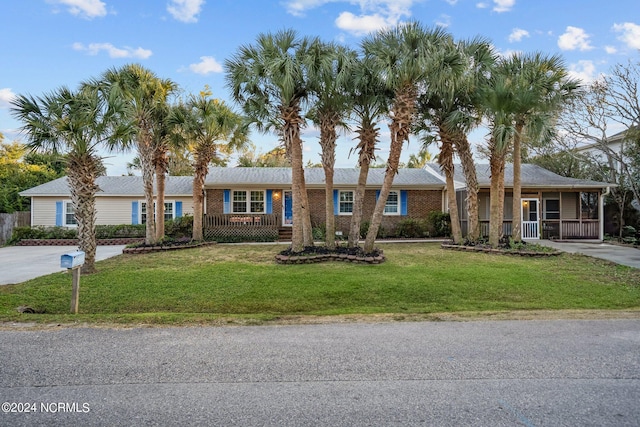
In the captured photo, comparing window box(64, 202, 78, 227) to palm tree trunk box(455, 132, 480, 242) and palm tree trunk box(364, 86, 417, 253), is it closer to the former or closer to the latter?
palm tree trunk box(364, 86, 417, 253)

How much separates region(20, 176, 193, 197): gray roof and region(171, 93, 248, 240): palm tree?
457cm

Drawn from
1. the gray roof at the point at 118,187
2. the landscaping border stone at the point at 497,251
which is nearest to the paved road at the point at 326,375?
the landscaping border stone at the point at 497,251

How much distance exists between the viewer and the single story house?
19531 millimetres

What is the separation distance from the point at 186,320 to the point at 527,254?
11776mm

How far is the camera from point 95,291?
8.05 meters

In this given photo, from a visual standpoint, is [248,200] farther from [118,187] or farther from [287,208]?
[118,187]

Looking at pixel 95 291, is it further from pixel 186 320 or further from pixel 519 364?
pixel 519 364

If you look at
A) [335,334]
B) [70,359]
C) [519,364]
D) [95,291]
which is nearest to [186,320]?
[70,359]

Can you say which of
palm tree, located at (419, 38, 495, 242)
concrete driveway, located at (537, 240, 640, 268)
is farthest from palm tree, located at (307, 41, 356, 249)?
concrete driveway, located at (537, 240, 640, 268)

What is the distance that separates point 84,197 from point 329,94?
24.6 feet

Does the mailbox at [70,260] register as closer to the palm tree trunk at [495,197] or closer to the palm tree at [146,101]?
the palm tree at [146,101]

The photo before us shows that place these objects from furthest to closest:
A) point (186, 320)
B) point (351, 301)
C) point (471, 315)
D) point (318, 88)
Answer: point (318, 88)
point (351, 301)
point (471, 315)
point (186, 320)

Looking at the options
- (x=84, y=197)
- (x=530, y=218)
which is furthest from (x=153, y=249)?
(x=530, y=218)

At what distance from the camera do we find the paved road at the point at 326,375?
9.77 ft
